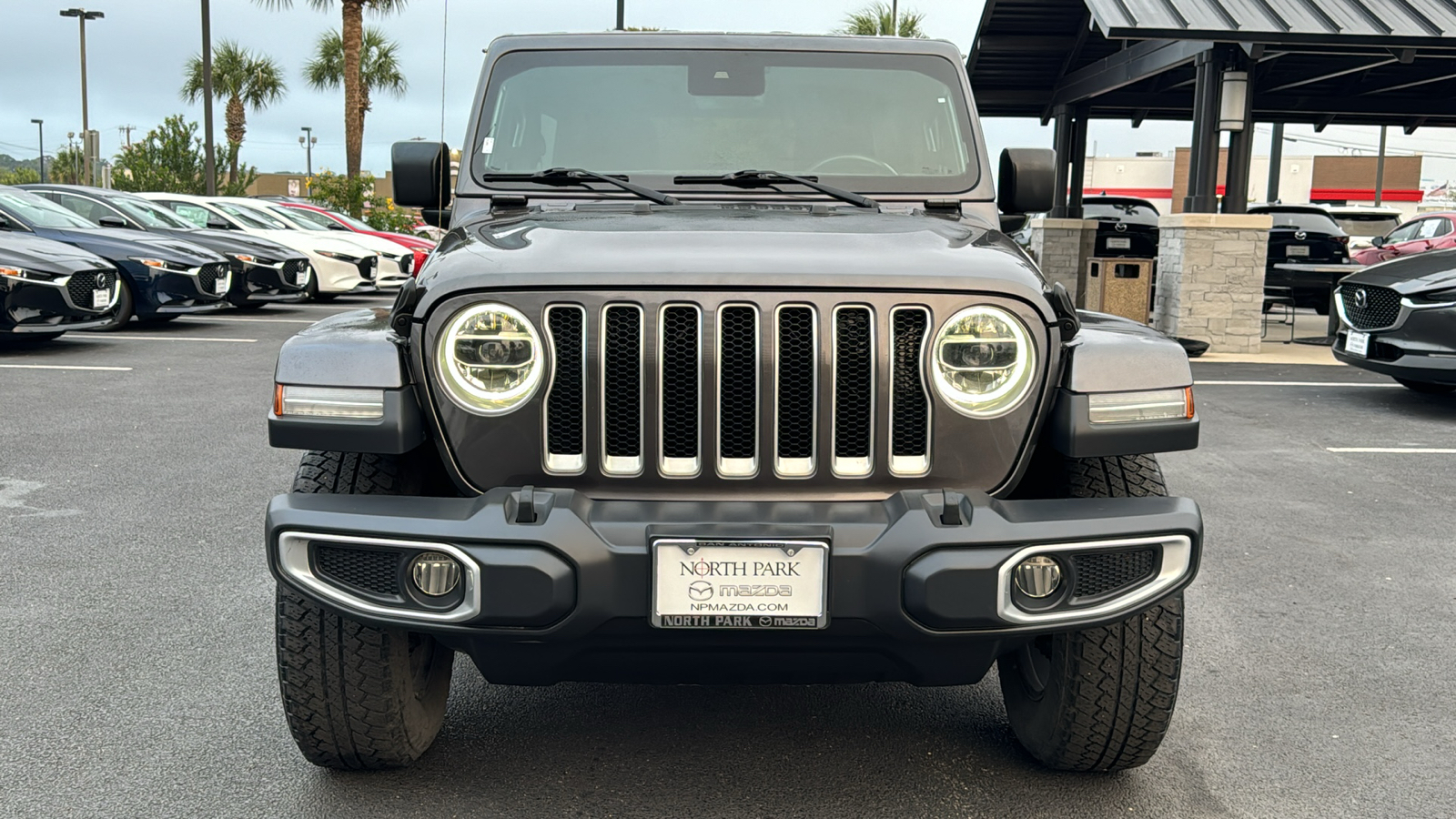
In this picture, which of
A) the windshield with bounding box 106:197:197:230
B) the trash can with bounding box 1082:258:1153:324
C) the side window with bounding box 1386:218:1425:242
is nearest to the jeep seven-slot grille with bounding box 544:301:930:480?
the trash can with bounding box 1082:258:1153:324

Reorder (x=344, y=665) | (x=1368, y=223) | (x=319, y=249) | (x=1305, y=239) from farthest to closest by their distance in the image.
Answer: (x=1368, y=223) < (x=1305, y=239) < (x=319, y=249) < (x=344, y=665)

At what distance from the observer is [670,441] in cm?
263

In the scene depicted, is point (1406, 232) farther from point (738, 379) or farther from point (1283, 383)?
point (738, 379)

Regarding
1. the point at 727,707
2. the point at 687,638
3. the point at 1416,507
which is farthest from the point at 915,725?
the point at 1416,507

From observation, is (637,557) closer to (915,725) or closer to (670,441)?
(670,441)

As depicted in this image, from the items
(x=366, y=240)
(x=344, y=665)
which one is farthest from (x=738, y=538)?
(x=366, y=240)

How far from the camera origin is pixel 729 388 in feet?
8.55

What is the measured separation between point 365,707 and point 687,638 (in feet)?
2.67

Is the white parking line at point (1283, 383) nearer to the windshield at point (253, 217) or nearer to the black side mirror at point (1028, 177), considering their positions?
the black side mirror at point (1028, 177)

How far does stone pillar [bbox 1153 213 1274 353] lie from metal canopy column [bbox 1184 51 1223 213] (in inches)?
9.8

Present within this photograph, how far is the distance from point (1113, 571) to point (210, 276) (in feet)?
41.4

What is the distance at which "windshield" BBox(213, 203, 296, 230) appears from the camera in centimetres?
1792

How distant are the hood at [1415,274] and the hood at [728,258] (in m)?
7.02

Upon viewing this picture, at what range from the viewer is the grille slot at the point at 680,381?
259cm
